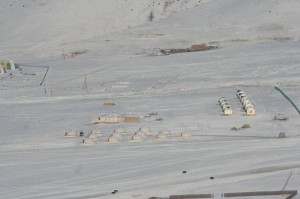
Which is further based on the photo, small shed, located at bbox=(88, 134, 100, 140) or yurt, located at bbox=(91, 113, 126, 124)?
yurt, located at bbox=(91, 113, 126, 124)

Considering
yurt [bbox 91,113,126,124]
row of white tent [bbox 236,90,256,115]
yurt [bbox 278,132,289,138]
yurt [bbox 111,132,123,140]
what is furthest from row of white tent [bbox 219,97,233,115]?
yurt [bbox 111,132,123,140]

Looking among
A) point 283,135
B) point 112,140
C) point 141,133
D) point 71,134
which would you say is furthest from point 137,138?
point 283,135

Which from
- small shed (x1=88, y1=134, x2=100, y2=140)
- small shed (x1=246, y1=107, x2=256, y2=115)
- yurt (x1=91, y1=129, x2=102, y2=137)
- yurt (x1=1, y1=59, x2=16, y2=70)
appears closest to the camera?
small shed (x1=88, y1=134, x2=100, y2=140)

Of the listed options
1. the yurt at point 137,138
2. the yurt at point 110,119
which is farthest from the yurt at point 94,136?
the yurt at point 110,119

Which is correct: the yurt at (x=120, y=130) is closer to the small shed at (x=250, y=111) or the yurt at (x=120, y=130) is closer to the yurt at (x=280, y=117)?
the small shed at (x=250, y=111)

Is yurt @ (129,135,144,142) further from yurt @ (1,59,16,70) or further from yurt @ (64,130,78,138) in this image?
yurt @ (1,59,16,70)

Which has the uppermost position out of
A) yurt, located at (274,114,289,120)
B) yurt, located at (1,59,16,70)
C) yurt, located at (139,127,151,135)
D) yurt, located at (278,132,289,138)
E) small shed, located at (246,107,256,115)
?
yurt, located at (1,59,16,70)

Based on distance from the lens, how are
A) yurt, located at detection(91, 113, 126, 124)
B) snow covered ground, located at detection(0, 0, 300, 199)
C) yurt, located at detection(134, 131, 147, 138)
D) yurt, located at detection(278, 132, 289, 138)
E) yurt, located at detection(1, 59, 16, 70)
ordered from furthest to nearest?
yurt, located at detection(1, 59, 16, 70), yurt, located at detection(91, 113, 126, 124), yurt, located at detection(134, 131, 147, 138), yurt, located at detection(278, 132, 289, 138), snow covered ground, located at detection(0, 0, 300, 199)
